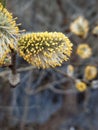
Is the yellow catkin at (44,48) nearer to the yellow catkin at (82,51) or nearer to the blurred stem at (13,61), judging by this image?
the blurred stem at (13,61)

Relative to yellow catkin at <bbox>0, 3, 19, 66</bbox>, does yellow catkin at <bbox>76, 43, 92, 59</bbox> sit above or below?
above

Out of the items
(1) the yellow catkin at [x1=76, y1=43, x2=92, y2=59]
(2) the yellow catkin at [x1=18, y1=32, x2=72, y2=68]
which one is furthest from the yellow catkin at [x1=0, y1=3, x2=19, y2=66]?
(1) the yellow catkin at [x1=76, y1=43, x2=92, y2=59]

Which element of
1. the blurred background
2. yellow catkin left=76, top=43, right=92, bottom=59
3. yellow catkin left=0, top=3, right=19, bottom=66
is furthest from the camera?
the blurred background

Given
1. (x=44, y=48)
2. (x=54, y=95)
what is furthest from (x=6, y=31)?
(x=54, y=95)

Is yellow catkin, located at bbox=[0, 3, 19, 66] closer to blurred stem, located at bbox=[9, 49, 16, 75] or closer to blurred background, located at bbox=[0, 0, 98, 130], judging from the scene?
blurred stem, located at bbox=[9, 49, 16, 75]

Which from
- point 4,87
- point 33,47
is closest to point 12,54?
point 33,47

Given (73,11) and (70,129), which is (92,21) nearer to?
(73,11)
